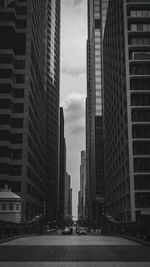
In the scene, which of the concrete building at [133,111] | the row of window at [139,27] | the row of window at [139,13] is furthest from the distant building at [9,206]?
the row of window at [139,13]

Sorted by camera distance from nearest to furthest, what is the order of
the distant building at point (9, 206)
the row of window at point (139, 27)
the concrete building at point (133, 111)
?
the distant building at point (9, 206)
the concrete building at point (133, 111)
the row of window at point (139, 27)

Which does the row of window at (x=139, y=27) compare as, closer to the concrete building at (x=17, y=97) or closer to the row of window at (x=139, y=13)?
the row of window at (x=139, y=13)

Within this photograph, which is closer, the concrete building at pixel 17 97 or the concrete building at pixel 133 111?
the concrete building at pixel 133 111

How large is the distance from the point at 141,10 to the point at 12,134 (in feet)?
135

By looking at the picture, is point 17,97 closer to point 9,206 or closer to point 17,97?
point 17,97

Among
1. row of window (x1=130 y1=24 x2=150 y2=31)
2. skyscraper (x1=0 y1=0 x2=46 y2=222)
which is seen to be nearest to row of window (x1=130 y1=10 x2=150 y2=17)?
row of window (x1=130 y1=24 x2=150 y2=31)

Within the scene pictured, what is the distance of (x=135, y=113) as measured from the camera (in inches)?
3425

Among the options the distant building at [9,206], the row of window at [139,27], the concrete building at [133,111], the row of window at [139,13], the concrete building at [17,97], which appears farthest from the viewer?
the row of window at [139,13]

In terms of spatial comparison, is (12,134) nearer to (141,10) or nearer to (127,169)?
(127,169)

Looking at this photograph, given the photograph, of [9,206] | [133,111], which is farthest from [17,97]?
[9,206]

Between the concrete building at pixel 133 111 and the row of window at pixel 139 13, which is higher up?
the row of window at pixel 139 13

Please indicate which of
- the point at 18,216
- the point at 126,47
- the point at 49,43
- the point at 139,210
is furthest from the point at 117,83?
the point at 49,43

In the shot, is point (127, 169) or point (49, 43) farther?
point (49, 43)

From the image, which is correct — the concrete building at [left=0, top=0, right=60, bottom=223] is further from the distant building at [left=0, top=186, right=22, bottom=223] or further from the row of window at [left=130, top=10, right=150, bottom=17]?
the row of window at [left=130, top=10, right=150, bottom=17]
